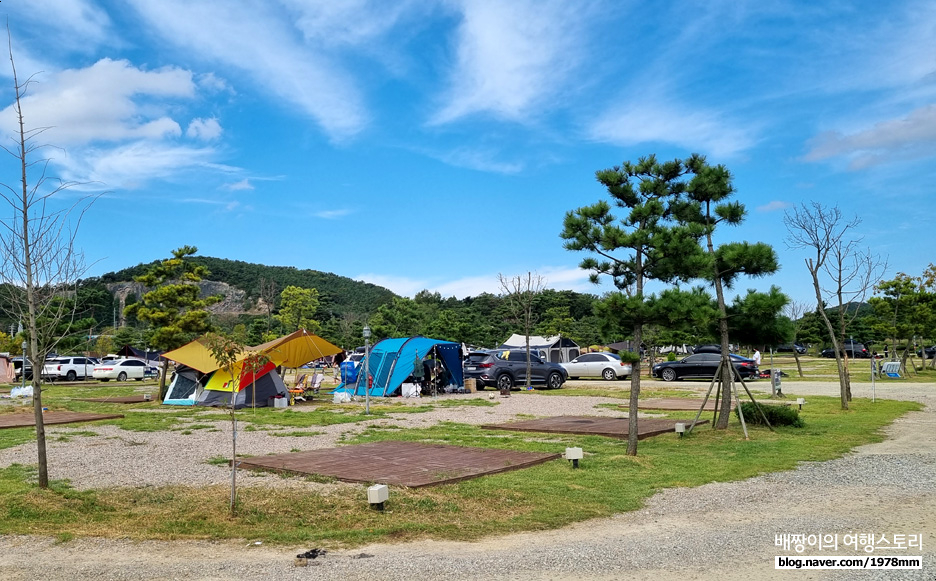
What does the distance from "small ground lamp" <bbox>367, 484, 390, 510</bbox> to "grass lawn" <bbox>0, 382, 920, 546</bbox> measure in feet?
0.39

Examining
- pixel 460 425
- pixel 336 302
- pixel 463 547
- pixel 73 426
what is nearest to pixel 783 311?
pixel 460 425

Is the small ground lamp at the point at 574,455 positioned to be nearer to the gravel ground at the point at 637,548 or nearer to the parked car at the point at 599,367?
the gravel ground at the point at 637,548

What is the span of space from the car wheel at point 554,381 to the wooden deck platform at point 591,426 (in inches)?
456

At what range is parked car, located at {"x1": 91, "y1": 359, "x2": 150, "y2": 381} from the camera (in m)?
36.1

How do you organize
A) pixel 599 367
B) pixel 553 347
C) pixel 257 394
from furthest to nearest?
pixel 553 347 → pixel 599 367 → pixel 257 394

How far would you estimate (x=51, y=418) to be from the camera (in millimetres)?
15758

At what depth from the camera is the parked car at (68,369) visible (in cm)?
3646

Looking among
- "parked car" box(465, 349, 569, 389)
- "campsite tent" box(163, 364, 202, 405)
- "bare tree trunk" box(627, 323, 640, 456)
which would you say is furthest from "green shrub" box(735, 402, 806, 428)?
"campsite tent" box(163, 364, 202, 405)

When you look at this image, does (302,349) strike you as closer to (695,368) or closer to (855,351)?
(695,368)

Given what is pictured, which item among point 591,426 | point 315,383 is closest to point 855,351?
point 315,383

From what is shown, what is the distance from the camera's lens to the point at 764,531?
5863mm

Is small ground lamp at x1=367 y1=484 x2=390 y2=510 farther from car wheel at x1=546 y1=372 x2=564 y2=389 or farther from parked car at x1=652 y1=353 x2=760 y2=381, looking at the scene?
parked car at x1=652 y1=353 x2=760 y2=381

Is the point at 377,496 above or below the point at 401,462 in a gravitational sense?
above

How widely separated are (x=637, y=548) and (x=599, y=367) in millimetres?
27659
